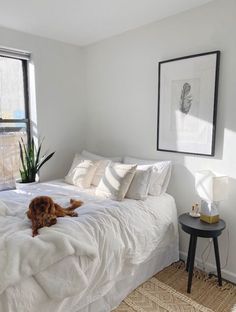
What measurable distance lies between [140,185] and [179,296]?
3.26ft

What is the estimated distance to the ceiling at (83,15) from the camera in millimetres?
2203

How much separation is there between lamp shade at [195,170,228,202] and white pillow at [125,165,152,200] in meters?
0.50

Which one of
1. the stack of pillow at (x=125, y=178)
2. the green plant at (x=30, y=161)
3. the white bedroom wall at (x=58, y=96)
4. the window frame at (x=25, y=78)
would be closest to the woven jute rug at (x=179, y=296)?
the stack of pillow at (x=125, y=178)

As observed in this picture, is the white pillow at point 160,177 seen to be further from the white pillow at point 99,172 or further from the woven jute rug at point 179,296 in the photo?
the woven jute rug at point 179,296

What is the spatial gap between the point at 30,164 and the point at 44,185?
0.36m

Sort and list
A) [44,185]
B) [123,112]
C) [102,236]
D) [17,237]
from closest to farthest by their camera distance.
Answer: [17,237], [102,236], [44,185], [123,112]

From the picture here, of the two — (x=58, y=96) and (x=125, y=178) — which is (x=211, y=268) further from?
(x=58, y=96)

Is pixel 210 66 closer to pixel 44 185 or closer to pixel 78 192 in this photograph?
pixel 78 192

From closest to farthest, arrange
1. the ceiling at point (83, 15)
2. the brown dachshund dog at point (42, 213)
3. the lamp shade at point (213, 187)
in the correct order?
the brown dachshund dog at point (42, 213) → the lamp shade at point (213, 187) → the ceiling at point (83, 15)

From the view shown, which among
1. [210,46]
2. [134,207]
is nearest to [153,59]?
[210,46]

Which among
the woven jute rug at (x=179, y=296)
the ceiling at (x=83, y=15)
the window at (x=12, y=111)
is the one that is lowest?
the woven jute rug at (x=179, y=296)

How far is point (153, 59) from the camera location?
2672mm

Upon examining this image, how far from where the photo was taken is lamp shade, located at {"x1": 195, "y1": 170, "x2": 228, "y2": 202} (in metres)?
2.07

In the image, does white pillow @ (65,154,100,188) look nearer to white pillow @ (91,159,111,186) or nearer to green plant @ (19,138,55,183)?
white pillow @ (91,159,111,186)
